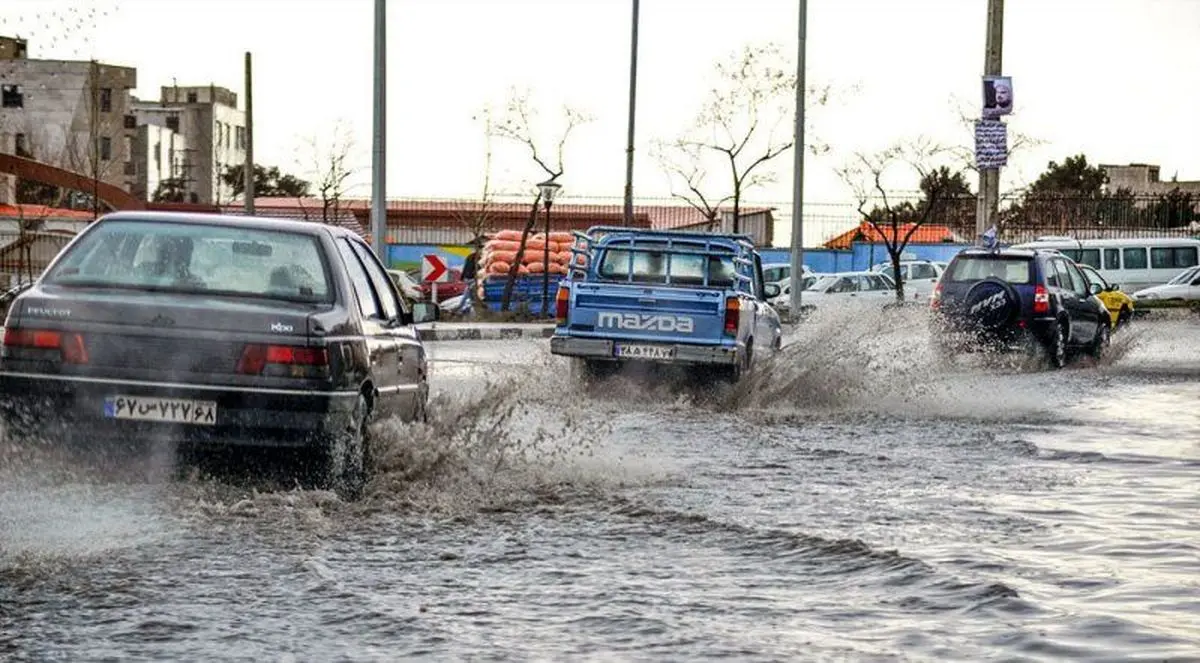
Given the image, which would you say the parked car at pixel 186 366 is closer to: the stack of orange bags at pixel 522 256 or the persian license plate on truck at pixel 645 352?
the persian license plate on truck at pixel 645 352

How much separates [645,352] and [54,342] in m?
10.1

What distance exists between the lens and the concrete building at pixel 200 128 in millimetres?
110125

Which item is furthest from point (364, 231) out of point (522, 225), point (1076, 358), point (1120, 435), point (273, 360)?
point (273, 360)

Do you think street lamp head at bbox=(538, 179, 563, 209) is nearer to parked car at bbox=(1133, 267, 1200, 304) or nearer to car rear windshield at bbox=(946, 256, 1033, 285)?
parked car at bbox=(1133, 267, 1200, 304)

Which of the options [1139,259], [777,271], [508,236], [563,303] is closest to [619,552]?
[563,303]

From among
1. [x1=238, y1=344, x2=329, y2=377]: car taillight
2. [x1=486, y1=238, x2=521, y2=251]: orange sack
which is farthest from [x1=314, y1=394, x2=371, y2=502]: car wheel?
[x1=486, y1=238, x2=521, y2=251]: orange sack

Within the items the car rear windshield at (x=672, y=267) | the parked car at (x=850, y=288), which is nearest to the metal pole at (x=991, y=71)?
the car rear windshield at (x=672, y=267)

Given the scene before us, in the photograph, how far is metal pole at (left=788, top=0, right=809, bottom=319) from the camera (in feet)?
125

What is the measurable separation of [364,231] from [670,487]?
2579 inches

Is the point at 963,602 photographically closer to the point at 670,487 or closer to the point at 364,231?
the point at 670,487

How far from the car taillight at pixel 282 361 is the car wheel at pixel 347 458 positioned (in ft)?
1.08

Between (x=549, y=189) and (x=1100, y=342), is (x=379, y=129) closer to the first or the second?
(x=1100, y=342)

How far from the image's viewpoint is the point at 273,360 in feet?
29.9

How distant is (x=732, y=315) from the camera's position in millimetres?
18828
